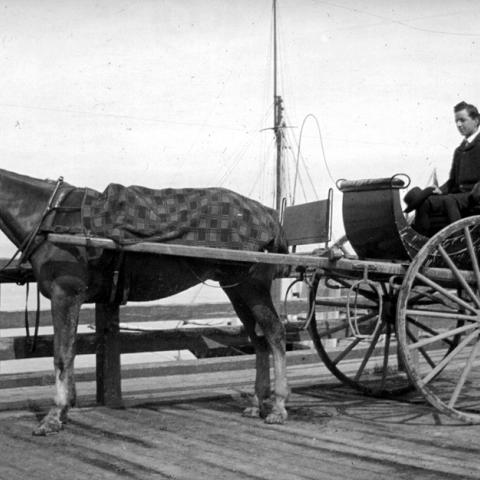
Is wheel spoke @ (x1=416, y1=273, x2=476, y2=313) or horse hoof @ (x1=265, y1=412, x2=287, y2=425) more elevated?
wheel spoke @ (x1=416, y1=273, x2=476, y2=313)

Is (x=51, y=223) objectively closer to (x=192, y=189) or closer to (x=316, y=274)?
(x=192, y=189)

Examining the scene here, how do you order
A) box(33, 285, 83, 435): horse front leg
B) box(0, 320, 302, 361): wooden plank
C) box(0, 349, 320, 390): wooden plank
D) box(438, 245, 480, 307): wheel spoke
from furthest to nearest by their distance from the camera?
1. box(0, 349, 320, 390): wooden plank
2. box(0, 320, 302, 361): wooden plank
3. box(438, 245, 480, 307): wheel spoke
4. box(33, 285, 83, 435): horse front leg

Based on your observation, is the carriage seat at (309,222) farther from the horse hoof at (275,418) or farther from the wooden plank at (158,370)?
the wooden plank at (158,370)

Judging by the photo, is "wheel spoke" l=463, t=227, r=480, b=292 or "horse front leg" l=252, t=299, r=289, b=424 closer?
"wheel spoke" l=463, t=227, r=480, b=292

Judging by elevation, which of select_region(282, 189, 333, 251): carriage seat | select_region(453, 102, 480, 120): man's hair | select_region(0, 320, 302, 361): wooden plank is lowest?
select_region(0, 320, 302, 361): wooden plank

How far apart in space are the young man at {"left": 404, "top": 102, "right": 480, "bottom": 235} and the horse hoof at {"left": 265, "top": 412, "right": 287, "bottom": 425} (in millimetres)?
2083

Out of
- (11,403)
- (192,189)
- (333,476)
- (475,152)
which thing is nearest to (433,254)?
(475,152)

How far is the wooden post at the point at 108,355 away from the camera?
7.55 m

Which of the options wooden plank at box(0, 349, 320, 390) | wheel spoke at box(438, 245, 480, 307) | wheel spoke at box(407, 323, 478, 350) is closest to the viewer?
wheel spoke at box(407, 323, 478, 350)

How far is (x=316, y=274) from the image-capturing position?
7.73m

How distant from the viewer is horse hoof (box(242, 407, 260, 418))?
705 cm

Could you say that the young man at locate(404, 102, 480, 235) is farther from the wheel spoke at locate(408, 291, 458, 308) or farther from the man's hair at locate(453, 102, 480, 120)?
the wheel spoke at locate(408, 291, 458, 308)

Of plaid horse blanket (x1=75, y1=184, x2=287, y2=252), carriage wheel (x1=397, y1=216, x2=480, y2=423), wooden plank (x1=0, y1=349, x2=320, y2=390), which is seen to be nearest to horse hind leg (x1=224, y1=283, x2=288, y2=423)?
plaid horse blanket (x1=75, y1=184, x2=287, y2=252)

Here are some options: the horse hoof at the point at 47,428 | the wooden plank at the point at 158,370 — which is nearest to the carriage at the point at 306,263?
the horse hoof at the point at 47,428
